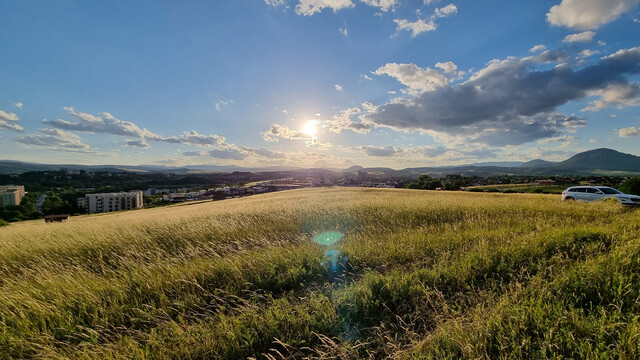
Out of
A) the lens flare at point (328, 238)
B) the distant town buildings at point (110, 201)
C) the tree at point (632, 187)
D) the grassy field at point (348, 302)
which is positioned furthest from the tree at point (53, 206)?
the tree at point (632, 187)

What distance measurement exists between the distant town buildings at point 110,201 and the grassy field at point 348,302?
143m

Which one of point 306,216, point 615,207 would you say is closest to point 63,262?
point 306,216

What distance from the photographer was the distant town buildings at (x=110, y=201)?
4652 inches

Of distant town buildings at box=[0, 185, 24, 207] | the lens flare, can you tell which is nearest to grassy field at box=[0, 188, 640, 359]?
the lens flare

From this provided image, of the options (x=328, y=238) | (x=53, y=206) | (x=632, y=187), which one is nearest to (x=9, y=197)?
(x=53, y=206)

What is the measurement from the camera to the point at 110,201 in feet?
404

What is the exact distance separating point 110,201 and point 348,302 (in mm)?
162254

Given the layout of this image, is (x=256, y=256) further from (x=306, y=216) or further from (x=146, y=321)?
(x=306, y=216)

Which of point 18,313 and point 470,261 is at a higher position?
point 470,261

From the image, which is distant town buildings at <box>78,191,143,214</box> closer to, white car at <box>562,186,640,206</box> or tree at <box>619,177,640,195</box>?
white car at <box>562,186,640,206</box>

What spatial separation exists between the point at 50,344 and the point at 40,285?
2.68 m

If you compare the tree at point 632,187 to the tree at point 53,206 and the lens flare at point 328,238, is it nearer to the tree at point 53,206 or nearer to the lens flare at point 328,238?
the lens flare at point 328,238

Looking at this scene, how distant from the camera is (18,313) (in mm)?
4152

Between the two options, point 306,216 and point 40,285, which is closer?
point 40,285
